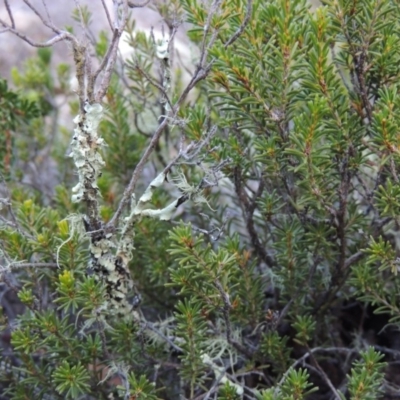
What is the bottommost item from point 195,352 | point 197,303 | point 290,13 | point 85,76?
point 195,352

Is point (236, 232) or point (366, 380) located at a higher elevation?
point (236, 232)

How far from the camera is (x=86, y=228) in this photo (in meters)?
1.60

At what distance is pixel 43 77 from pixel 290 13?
5.09ft

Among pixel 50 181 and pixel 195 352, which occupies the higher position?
pixel 50 181

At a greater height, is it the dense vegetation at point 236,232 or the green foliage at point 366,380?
the dense vegetation at point 236,232

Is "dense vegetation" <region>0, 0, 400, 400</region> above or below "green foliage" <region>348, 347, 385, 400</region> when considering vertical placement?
above

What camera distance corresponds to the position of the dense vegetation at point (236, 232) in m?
1.46

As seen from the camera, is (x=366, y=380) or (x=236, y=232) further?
(x=236, y=232)

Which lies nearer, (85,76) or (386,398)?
(85,76)

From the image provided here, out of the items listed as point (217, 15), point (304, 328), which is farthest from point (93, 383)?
point (217, 15)

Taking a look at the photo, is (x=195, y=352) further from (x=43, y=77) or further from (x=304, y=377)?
(x=43, y=77)

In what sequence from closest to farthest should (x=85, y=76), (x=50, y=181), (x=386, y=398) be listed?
1. (x=85, y=76)
2. (x=386, y=398)
3. (x=50, y=181)

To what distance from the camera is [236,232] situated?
174 centimetres

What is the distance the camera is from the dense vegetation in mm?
1461
